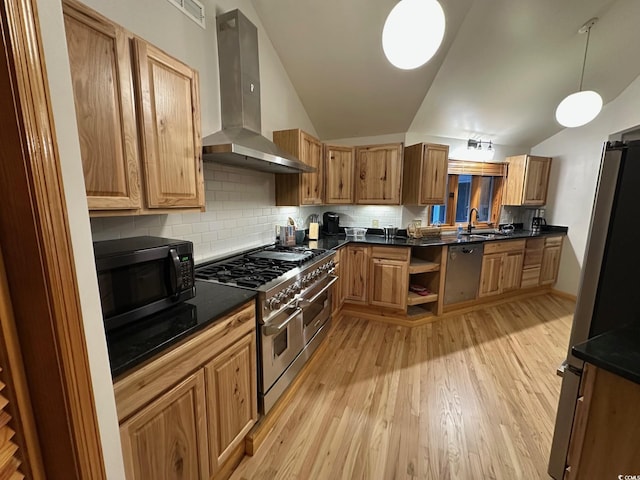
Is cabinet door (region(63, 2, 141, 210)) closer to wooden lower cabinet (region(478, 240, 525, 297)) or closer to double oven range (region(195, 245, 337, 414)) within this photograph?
double oven range (region(195, 245, 337, 414))

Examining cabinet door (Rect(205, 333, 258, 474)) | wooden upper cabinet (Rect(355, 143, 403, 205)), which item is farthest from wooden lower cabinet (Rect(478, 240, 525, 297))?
cabinet door (Rect(205, 333, 258, 474))

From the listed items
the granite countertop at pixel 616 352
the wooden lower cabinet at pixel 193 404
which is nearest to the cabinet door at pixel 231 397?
the wooden lower cabinet at pixel 193 404

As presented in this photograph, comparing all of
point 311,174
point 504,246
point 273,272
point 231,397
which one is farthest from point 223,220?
point 504,246

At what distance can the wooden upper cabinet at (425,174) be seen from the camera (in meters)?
3.24

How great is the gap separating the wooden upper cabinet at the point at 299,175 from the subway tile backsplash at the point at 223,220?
0.45 ft

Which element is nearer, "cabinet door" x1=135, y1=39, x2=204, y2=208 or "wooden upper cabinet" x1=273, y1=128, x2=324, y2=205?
"cabinet door" x1=135, y1=39, x2=204, y2=208

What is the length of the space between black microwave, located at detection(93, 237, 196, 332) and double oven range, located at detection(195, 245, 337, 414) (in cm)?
40

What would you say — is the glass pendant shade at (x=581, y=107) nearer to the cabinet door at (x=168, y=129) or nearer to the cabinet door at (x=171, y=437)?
the cabinet door at (x=168, y=129)

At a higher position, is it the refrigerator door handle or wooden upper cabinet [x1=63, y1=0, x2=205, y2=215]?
wooden upper cabinet [x1=63, y1=0, x2=205, y2=215]

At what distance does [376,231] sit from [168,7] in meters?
3.09

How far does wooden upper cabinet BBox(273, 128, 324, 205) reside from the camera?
2.68m

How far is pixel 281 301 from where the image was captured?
1653mm

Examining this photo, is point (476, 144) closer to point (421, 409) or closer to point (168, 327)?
point (421, 409)

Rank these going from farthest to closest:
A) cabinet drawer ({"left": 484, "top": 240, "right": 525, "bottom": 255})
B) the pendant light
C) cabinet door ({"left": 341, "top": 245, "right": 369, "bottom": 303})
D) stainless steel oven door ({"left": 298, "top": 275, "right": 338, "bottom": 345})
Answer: cabinet drawer ({"left": 484, "top": 240, "right": 525, "bottom": 255}) < cabinet door ({"left": 341, "top": 245, "right": 369, "bottom": 303}) < the pendant light < stainless steel oven door ({"left": 298, "top": 275, "right": 338, "bottom": 345})
